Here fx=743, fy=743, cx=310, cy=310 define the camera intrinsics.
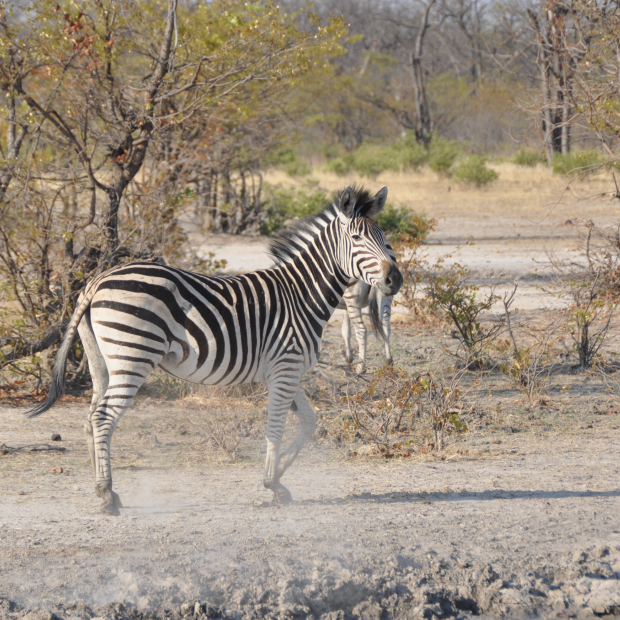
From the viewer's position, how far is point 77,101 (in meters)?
8.05

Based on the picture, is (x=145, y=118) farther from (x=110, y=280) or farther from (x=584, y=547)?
(x=584, y=547)

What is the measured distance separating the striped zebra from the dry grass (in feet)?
49.8

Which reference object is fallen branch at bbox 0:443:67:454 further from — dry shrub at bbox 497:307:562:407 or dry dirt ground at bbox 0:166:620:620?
dry shrub at bbox 497:307:562:407

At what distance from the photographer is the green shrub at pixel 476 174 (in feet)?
78.4

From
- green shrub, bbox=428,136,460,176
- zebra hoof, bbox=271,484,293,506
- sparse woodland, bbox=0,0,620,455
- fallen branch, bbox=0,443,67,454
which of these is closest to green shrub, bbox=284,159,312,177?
green shrub, bbox=428,136,460,176

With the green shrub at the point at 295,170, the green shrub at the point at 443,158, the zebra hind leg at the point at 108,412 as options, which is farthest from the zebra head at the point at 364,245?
the green shrub at the point at 295,170

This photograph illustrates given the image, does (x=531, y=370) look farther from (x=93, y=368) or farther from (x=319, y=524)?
(x=93, y=368)

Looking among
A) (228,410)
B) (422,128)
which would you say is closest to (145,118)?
(228,410)

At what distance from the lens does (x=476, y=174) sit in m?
23.9

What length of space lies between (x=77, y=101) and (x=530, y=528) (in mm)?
6361

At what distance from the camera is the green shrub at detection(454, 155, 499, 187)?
78.4ft

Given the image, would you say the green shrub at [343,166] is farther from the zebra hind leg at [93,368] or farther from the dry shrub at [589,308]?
the zebra hind leg at [93,368]

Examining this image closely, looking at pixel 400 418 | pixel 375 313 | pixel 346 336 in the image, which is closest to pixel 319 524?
pixel 400 418

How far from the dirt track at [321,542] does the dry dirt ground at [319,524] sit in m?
0.01
